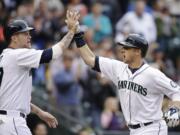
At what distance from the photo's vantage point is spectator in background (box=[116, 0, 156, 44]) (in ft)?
55.4

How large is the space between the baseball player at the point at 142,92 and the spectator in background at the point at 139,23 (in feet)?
22.5

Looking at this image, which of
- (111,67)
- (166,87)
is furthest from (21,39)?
(166,87)

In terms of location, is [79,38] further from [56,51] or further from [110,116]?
[110,116]

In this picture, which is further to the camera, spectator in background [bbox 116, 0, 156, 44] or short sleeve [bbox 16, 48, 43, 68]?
spectator in background [bbox 116, 0, 156, 44]

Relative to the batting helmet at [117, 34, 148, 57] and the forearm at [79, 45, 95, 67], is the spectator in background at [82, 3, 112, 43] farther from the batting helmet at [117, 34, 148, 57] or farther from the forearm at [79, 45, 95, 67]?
the batting helmet at [117, 34, 148, 57]

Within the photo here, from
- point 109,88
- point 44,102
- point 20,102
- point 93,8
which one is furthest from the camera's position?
point 93,8

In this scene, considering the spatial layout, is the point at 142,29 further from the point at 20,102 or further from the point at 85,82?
the point at 20,102

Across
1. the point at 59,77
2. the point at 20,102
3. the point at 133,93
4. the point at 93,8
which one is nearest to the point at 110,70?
the point at 133,93

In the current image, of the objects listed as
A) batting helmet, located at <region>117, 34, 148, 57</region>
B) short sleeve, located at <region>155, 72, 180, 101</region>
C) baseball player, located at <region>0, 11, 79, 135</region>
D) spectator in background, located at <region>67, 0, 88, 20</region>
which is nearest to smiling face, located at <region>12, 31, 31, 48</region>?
baseball player, located at <region>0, 11, 79, 135</region>

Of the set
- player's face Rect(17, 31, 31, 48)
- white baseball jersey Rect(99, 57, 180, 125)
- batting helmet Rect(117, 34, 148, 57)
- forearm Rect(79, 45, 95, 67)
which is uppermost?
player's face Rect(17, 31, 31, 48)

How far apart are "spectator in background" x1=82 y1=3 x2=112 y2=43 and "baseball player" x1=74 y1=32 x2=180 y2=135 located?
21.4 ft

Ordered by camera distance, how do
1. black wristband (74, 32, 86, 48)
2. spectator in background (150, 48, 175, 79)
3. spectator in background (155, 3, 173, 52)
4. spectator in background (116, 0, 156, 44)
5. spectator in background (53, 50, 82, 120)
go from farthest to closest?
1. spectator in background (155, 3, 173, 52)
2. spectator in background (116, 0, 156, 44)
3. spectator in background (150, 48, 175, 79)
4. spectator in background (53, 50, 82, 120)
5. black wristband (74, 32, 86, 48)

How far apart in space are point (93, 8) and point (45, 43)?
1.89 m

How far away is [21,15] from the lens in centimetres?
1476
